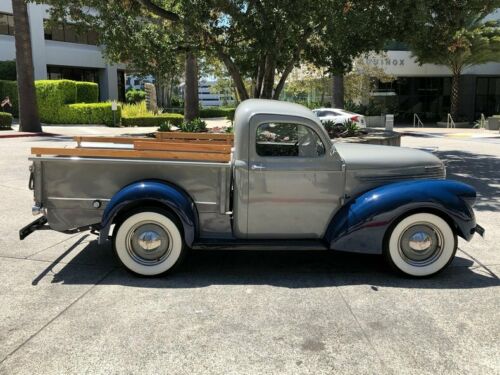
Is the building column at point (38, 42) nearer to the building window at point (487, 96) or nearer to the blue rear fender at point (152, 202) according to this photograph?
the building window at point (487, 96)

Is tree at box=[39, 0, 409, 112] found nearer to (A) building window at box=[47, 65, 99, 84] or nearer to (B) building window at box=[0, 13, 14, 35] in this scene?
(B) building window at box=[0, 13, 14, 35]

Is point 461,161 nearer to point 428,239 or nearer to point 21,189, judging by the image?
point 428,239

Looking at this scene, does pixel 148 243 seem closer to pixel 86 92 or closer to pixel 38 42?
pixel 86 92

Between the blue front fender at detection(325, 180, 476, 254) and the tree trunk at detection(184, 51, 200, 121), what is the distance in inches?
644

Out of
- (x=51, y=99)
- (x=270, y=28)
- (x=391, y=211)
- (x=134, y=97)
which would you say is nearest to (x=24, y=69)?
(x=51, y=99)

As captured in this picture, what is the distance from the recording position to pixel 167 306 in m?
4.30

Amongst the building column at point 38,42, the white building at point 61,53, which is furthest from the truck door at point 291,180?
the building column at point 38,42

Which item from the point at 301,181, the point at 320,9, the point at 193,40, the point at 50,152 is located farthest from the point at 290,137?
the point at 193,40

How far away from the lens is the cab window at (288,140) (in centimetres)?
505

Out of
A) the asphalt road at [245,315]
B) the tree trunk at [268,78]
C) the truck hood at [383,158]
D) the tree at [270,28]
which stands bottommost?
the asphalt road at [245,315]

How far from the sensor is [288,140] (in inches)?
201

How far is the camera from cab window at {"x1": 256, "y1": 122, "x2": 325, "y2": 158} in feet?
16.6

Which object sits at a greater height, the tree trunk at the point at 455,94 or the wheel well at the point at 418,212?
the tree trunk at the point at 455,94

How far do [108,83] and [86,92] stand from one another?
11.8 m
